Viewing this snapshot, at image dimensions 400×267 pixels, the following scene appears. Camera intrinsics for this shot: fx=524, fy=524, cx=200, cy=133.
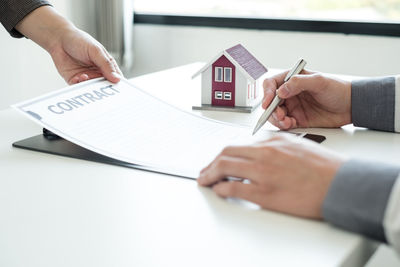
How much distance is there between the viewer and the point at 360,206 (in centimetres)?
57

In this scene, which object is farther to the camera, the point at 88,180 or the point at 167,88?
the point at 167,88

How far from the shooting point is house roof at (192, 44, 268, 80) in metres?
1.13

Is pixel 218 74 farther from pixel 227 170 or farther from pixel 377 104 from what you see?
pixel 227 170

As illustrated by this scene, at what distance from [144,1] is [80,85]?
94.0 inches

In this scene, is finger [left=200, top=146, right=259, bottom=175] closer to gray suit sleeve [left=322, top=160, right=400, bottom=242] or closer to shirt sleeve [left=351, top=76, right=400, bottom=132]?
gray suit sleeve [left=322, top=160, right=400, bottom=242]

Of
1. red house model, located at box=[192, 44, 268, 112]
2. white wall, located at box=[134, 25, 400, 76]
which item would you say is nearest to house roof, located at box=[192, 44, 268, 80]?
red house model, located at box=[192, 44, 268, 112]

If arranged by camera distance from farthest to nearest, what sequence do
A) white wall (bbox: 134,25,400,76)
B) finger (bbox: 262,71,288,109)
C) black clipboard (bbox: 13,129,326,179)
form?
1. white wall (bbox: 134,25,400,76)
2. finger (bbox: 262,71,288,109)
3. black clipboard (bbox: 13,129,326,179)

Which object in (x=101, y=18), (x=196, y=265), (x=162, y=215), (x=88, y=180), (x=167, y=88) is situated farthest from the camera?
(x=101, y=18)

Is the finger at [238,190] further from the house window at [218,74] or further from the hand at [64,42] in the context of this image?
the hand at [64,42]

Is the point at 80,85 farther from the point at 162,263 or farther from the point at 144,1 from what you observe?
the point at 144,1

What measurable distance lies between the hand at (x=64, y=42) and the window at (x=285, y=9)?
1756mm

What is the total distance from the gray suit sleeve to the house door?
1.90 ft

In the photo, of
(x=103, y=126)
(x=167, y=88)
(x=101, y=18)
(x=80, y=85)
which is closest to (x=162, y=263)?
(x=103, y=126)

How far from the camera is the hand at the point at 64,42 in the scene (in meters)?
1.23
